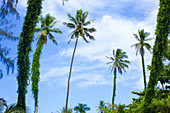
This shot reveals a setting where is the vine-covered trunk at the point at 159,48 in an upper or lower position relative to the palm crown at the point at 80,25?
lower

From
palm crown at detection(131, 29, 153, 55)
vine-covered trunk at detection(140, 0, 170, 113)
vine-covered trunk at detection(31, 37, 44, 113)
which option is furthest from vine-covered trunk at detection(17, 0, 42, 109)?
palm crown at detection(131, 29, 153, 55)

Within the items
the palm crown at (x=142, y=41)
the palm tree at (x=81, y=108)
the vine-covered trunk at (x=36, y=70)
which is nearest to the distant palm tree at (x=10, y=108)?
the vine-covered trunk at (x=36, y=70)

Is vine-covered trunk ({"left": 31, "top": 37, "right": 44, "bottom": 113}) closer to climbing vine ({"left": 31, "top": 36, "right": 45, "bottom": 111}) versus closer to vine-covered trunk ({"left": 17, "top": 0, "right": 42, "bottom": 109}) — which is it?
climbing vine ({"left": 31, "top": 36, "right": 45, "bottom": 111})

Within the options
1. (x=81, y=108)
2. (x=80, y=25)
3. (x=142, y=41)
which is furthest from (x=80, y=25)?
(x=81, y=108)

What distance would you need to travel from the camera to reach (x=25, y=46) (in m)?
12.9

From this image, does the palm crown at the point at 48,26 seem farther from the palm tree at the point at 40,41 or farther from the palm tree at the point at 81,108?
the palm tree at the point at 81,108

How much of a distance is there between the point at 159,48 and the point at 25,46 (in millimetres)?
10113

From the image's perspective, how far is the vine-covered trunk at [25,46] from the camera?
40.7ft

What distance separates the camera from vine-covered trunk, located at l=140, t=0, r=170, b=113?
52.8ft

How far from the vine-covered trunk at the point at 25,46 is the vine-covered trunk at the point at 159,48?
359 inches

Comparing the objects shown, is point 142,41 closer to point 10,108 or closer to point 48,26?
point 48,26

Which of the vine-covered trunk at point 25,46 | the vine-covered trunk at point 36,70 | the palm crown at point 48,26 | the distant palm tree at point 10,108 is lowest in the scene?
the distant palm tree at point 10,108

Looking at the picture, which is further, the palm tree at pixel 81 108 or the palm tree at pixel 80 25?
the palm tree at pixel 81 108

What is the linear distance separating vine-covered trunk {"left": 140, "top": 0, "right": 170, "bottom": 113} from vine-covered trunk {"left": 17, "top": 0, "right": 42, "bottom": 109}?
9130 mm
